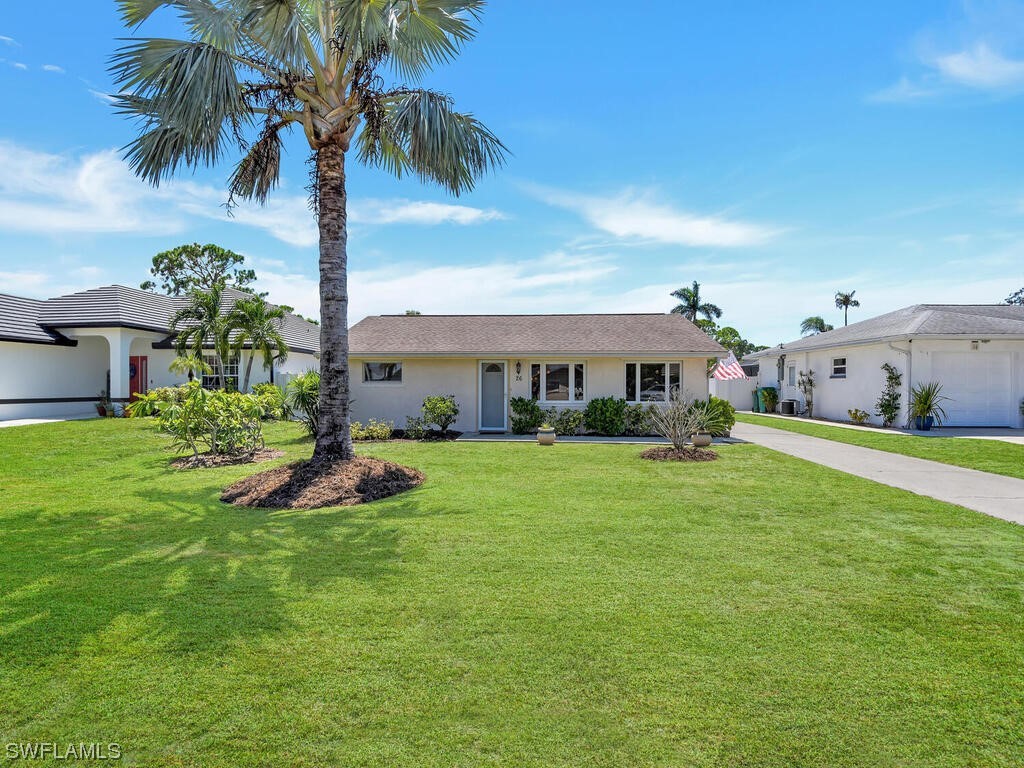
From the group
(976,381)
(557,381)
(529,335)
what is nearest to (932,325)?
(976,381)

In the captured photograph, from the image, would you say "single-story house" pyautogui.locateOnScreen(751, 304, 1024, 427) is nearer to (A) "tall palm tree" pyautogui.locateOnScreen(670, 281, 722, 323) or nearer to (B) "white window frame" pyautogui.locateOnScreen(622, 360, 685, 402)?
(B) "white window frame" pyautogui.locateOnScreen(622, 360, 685, 402)

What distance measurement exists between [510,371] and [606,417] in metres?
3.65

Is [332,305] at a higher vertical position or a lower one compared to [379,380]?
higher

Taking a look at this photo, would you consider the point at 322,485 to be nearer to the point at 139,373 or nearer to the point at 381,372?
the point at 381,372

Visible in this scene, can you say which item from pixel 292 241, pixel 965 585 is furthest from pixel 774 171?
pixel 292 241

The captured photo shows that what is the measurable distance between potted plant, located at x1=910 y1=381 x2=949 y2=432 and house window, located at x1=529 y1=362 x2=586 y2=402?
11.8 metres

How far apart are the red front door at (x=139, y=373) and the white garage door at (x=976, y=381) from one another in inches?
1231

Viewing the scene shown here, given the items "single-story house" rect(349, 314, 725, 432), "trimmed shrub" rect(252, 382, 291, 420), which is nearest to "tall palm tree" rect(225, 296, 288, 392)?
"trimmed shrub" rect(252, 382, 291, 420)

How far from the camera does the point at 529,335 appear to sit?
740 inches

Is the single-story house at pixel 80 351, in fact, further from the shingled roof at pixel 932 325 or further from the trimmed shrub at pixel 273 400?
the shingled roof at pixel 932 325

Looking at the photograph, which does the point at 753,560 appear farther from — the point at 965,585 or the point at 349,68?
the point at 349,68

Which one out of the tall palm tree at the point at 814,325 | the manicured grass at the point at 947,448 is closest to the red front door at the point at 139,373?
the manicured grass at the point at 947,448

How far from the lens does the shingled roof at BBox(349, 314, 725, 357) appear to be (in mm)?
17141

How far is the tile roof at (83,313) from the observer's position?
766 inches
